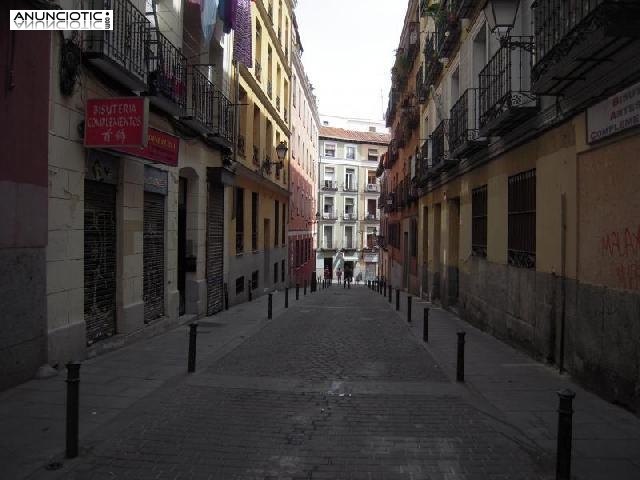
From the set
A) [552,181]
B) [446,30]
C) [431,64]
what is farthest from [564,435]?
[431,64]

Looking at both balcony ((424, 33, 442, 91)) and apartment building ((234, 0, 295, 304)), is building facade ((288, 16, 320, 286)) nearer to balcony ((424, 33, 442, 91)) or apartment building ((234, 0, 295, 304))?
apartment building ((234, 0, 295, 304))

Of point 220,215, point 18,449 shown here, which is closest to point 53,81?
point 18,449

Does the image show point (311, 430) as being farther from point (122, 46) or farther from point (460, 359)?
point (122, 46)

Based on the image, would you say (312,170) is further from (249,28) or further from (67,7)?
(67,7)

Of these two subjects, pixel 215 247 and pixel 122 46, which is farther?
pixel 215 247

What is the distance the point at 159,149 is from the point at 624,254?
7628 millimetres

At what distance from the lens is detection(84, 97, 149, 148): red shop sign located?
25.4 feet

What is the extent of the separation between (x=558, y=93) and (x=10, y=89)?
6.93m

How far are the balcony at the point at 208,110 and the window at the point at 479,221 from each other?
22.0 ft

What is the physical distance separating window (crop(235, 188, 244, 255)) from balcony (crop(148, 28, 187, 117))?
636cm

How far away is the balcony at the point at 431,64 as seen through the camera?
1741 centimetres

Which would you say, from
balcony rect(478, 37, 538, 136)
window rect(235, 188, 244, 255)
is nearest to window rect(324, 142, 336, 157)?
window rect(235, 188, 244, 255)

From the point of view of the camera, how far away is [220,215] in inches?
616

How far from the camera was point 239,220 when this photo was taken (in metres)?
18.3
